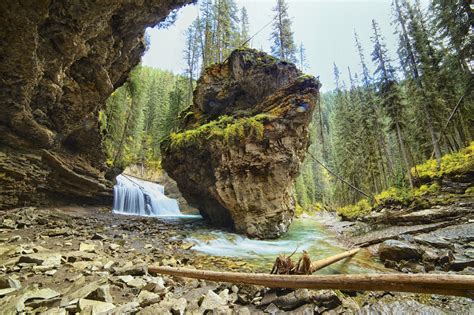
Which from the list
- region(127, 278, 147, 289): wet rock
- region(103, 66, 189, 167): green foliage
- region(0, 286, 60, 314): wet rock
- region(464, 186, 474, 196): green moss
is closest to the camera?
region(0, 286, 60, 314): wet rock

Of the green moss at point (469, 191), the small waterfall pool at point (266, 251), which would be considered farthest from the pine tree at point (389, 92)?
the small waterfall pool at point (266, 251)

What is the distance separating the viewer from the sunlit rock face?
1385 cm

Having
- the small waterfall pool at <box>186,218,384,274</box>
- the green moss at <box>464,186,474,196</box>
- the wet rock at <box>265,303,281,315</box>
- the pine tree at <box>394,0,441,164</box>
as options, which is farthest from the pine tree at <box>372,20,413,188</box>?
the wet rock at <box>265,303,281,315</box>

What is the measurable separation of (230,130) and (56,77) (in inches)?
334

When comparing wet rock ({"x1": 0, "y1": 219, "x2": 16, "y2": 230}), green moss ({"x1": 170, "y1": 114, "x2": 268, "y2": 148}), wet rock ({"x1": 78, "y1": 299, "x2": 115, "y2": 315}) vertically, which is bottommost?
wet rock ({"x1": 78, "y1": 299, "x2": 115, "y2": 315})

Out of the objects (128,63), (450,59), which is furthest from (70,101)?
(450,59)

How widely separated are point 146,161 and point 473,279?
38.2m

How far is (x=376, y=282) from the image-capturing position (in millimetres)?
3020

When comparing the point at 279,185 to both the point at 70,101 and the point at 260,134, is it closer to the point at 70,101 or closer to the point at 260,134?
the point at 260,134

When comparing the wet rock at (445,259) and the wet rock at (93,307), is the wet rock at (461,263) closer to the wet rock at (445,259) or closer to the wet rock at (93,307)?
the wet rock at (445,259)

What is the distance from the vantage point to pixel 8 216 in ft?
31.5

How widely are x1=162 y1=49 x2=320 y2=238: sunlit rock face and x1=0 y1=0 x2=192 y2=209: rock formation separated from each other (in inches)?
223

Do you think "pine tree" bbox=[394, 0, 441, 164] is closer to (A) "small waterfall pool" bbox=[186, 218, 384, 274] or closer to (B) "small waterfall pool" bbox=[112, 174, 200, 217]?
(A) "small waterfall pool" bbox=[186, 218, 384, 274]

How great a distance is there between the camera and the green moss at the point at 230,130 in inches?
543
